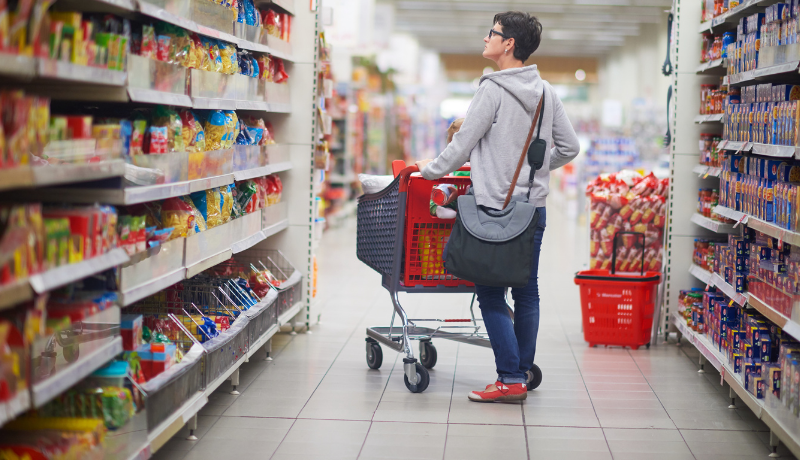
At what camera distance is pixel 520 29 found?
3711mm

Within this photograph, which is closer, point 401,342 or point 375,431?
point 375,431

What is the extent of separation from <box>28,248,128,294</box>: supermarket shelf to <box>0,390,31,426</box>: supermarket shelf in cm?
26

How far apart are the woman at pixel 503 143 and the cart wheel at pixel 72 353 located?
1701 millimetres

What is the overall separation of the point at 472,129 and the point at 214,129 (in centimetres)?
122

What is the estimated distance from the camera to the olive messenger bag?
11.5ft

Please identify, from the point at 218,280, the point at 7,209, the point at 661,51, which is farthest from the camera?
the point at 661,51

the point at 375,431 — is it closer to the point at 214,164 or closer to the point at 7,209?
the point at 214,164

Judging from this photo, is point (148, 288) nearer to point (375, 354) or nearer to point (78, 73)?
point (78, 73)

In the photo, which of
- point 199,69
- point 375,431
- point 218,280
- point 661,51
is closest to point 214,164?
point 199,69

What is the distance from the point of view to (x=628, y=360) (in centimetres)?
476

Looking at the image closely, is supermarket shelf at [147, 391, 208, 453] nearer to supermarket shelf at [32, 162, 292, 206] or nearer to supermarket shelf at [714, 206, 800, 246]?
supermarket shelf at [32, 162, 292, 206]

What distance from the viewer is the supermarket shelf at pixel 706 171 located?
460cm

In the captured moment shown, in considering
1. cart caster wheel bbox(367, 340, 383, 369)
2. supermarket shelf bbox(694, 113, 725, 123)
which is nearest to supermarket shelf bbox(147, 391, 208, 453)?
cart caster wheel bbox(367, 340, 383, 369)

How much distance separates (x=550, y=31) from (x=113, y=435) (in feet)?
77.8
